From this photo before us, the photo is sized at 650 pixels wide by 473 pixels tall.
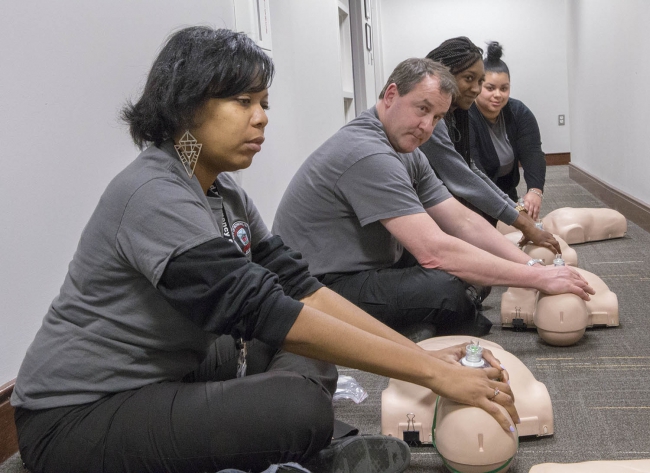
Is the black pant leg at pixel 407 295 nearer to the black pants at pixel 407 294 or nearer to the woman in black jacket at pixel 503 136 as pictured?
the black pants at pixel 407 294

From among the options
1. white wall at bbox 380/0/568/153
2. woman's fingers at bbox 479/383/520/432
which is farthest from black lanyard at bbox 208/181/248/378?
white wall at bbox 380/0/568/153

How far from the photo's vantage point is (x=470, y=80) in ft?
8.21

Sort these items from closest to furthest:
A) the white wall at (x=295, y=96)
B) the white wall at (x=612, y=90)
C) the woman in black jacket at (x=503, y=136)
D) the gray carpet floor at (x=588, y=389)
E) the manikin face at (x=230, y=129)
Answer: the manikin face at (x=230, y=129)
the gray carpet floor at (x=588, y=389)
the white wall at (x=295, y=96)
the woman in black jacket at (x=503, y=136)
the white wall at (x=612, y=90)

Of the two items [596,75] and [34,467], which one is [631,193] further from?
[34,467]

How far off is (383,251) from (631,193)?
2496 mm

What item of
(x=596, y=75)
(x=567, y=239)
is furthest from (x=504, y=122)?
(x=596, y=75)

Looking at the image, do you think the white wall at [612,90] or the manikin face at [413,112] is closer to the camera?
the manikin face at [413,112]

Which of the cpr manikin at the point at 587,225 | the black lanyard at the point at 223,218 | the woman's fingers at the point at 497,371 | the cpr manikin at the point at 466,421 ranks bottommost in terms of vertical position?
the cpr manikin at the point at 587,225

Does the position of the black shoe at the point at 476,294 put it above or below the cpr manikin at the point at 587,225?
above

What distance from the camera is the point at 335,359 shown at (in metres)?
1.08

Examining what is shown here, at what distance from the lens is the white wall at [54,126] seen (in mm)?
1441

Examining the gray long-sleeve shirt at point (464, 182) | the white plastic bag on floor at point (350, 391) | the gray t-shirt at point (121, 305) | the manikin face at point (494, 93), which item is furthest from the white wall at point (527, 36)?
the gray t-shirt at point (121, 305)

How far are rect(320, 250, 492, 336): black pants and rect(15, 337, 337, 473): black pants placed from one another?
86cm

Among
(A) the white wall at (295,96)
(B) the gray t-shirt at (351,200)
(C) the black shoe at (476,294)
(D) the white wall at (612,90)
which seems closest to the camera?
(B) the gray t-shirt at (351,200)
